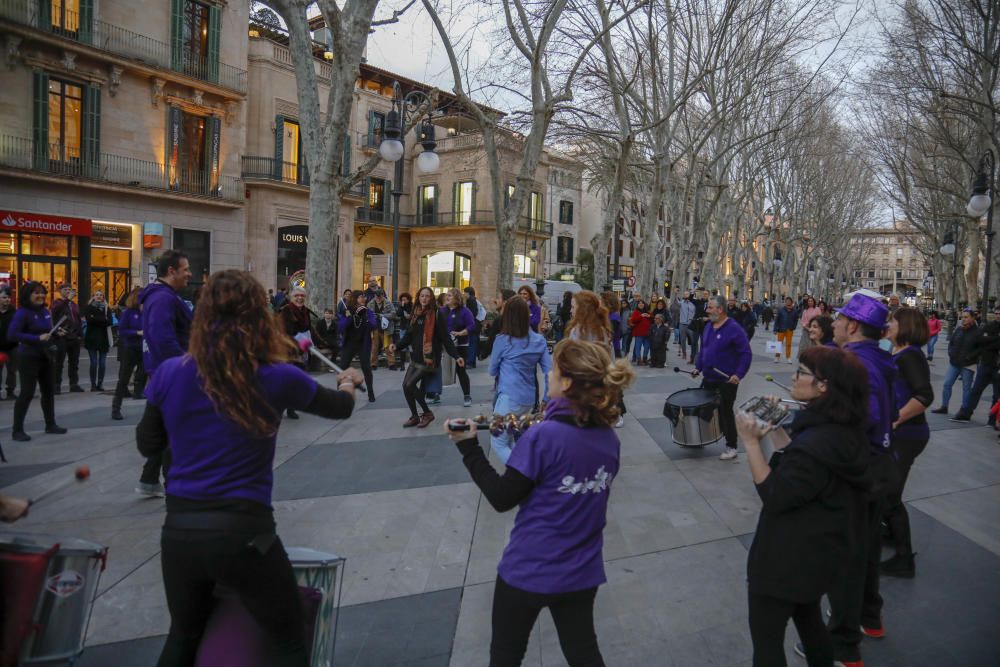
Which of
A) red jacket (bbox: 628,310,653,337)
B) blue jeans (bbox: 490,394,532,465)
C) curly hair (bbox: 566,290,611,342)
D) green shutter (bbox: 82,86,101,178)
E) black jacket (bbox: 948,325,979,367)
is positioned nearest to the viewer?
blue jeans (bbox: 490,394,532,465)

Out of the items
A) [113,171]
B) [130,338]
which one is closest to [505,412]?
[130,338]

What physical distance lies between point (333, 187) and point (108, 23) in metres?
14.6

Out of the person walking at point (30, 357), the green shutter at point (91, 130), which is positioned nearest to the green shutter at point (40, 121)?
the green shutter at point (91, 130)

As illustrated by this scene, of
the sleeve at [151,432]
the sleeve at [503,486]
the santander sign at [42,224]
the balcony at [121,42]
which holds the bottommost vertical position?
the sleeve at [503,486]

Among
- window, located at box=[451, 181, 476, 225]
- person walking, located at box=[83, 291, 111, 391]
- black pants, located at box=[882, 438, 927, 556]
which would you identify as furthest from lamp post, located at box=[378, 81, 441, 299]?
window, located at box=[451, 181, 476, 225]

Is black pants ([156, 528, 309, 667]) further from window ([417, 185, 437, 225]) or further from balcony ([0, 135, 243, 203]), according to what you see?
window ([417, 185, 437, 225])

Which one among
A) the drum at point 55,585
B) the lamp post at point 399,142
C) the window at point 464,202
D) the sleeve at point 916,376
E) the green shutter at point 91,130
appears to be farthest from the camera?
Answer: the window at point 464,202

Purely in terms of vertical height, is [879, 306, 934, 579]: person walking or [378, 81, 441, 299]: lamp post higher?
[378, 81, 441, 299]: lamp post

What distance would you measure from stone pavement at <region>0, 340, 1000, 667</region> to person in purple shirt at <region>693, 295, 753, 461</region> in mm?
425

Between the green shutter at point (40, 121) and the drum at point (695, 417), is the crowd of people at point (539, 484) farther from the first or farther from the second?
the green shutter at point (40, 121)

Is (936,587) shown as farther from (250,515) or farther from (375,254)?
(375,254)

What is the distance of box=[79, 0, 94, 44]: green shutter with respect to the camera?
1925 cm

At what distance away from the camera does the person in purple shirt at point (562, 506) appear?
2135mm

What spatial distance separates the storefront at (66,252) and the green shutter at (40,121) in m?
1.64
